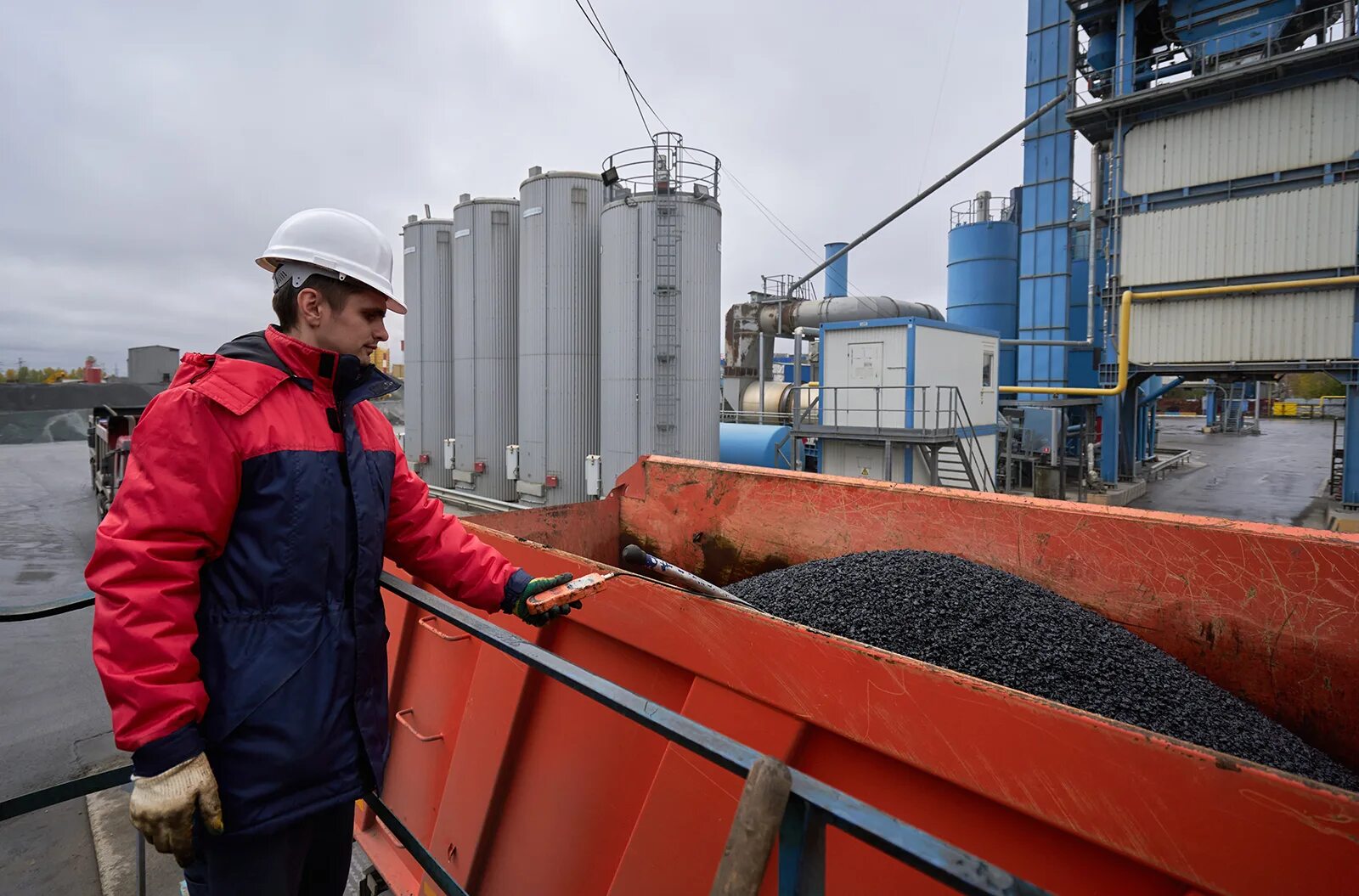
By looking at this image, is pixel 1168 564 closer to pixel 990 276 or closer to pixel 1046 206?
pixel 1046 206

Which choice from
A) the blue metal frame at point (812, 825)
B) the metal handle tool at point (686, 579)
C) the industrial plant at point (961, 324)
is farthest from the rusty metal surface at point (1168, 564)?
the industrial plant at point (961, 324)

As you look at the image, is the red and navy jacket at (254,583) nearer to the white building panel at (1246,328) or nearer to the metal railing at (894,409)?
the metal railing at (894,409)

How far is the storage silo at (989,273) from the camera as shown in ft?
67.3

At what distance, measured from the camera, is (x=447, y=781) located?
286cm

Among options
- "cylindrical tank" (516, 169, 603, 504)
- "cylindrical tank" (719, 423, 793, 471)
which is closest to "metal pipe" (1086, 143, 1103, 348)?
"cylindrical tank" (719, 423, 793, 471)

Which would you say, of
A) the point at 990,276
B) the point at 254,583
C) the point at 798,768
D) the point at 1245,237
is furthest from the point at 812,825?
the point at 990,276

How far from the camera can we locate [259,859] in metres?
1.54

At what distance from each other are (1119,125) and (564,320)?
12392 mm

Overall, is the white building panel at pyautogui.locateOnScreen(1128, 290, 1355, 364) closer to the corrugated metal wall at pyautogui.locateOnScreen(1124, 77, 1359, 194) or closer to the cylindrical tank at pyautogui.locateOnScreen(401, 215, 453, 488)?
the corrugated metal wall at pyautogui.locateOnScreen(1124, 77, 1359, 194)

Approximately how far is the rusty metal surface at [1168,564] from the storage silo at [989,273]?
18996mm

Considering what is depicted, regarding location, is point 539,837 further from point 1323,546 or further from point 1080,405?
point 1080,405

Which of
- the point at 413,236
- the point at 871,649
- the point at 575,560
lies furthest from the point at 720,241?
the point at 871,649

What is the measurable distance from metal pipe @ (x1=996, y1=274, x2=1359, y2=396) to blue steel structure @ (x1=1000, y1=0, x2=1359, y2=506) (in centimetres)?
29

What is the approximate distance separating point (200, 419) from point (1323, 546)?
321 centimetres
